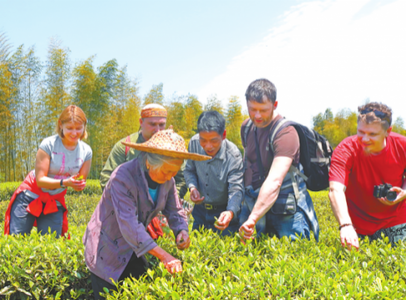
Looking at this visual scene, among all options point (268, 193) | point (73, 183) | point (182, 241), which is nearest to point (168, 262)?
point (182, 241)

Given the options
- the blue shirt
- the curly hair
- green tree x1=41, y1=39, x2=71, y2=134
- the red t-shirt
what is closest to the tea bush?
the red t-shirt

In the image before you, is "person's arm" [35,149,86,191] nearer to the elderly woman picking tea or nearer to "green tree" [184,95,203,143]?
the elderly woman picking tea

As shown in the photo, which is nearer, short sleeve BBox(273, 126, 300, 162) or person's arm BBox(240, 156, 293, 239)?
person's arm BBox(240, 156, 293, 239)

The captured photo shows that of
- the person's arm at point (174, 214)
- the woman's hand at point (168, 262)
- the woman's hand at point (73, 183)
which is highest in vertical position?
the woman's hand at point (73, 183)

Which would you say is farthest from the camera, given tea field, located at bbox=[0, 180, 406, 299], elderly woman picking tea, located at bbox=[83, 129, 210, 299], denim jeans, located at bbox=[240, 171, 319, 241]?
denim jeans, located at bbox=[240, 171, 319, 241]

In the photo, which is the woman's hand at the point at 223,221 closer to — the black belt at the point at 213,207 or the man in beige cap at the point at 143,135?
the black belt at the point at 213,207

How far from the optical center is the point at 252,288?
186cm

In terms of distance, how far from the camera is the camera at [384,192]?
2.67m

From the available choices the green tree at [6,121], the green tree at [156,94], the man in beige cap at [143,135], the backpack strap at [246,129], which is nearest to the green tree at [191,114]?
the green tree at [156,94]

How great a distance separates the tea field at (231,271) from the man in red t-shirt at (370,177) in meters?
0.27

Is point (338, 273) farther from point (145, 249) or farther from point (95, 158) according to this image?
point (95, 158)

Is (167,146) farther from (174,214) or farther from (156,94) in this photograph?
(156,94)

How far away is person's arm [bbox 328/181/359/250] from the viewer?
2.35 metres

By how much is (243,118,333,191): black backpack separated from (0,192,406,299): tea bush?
1.71 feet
